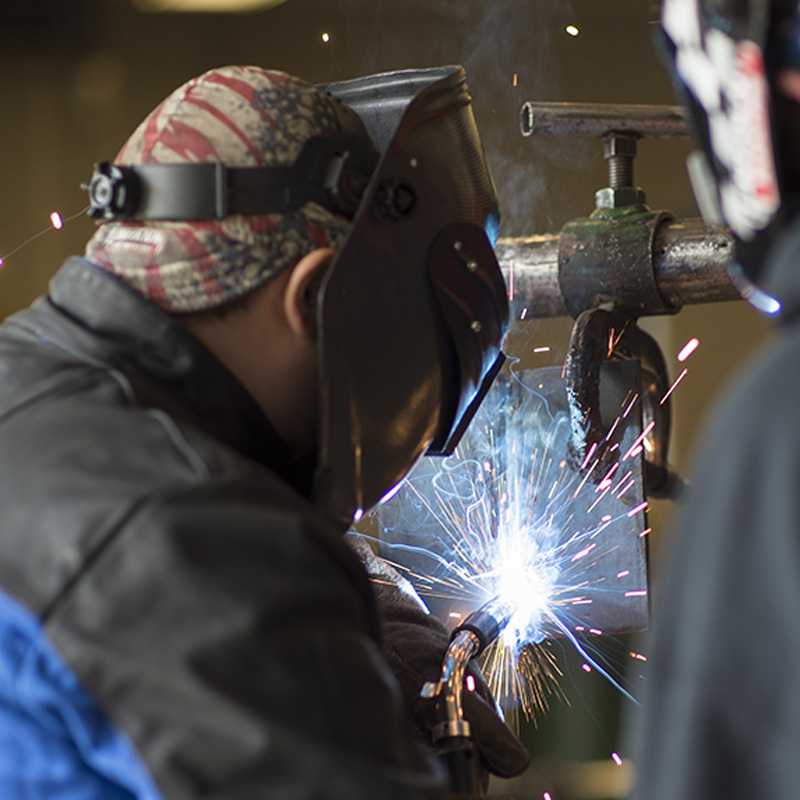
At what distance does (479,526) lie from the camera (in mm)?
1971

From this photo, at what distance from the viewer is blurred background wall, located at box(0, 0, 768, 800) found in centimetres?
231

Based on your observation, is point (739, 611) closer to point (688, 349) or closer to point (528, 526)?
point (528, 526)

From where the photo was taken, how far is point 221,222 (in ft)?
3.52

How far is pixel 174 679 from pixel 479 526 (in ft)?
4.25

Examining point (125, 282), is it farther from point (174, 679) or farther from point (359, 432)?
point (174, 679)

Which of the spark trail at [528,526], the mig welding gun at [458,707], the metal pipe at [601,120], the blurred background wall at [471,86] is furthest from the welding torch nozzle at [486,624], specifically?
the metal pipe at [601,120]

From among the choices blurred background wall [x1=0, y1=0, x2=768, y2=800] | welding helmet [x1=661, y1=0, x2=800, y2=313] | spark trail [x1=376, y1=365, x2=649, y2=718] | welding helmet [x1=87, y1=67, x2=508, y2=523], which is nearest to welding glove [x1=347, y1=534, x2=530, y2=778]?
spark trail [x1=376, y1=365, x2=649, y2=718]

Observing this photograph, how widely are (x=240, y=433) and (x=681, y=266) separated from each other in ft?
2.91

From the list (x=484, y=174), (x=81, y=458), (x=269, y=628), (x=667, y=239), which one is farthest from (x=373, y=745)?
(x=667, y=239)

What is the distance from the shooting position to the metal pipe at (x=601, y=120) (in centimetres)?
177

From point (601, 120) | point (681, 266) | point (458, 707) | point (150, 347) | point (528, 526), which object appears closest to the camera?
point (150, 347)

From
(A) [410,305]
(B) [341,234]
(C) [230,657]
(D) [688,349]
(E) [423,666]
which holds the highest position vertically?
(B) [341,234]

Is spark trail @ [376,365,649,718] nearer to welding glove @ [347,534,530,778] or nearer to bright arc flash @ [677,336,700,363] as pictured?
welding glove @ [347,534,530,778]

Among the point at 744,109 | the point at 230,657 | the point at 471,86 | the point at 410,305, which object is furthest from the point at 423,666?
the point at 471,86
